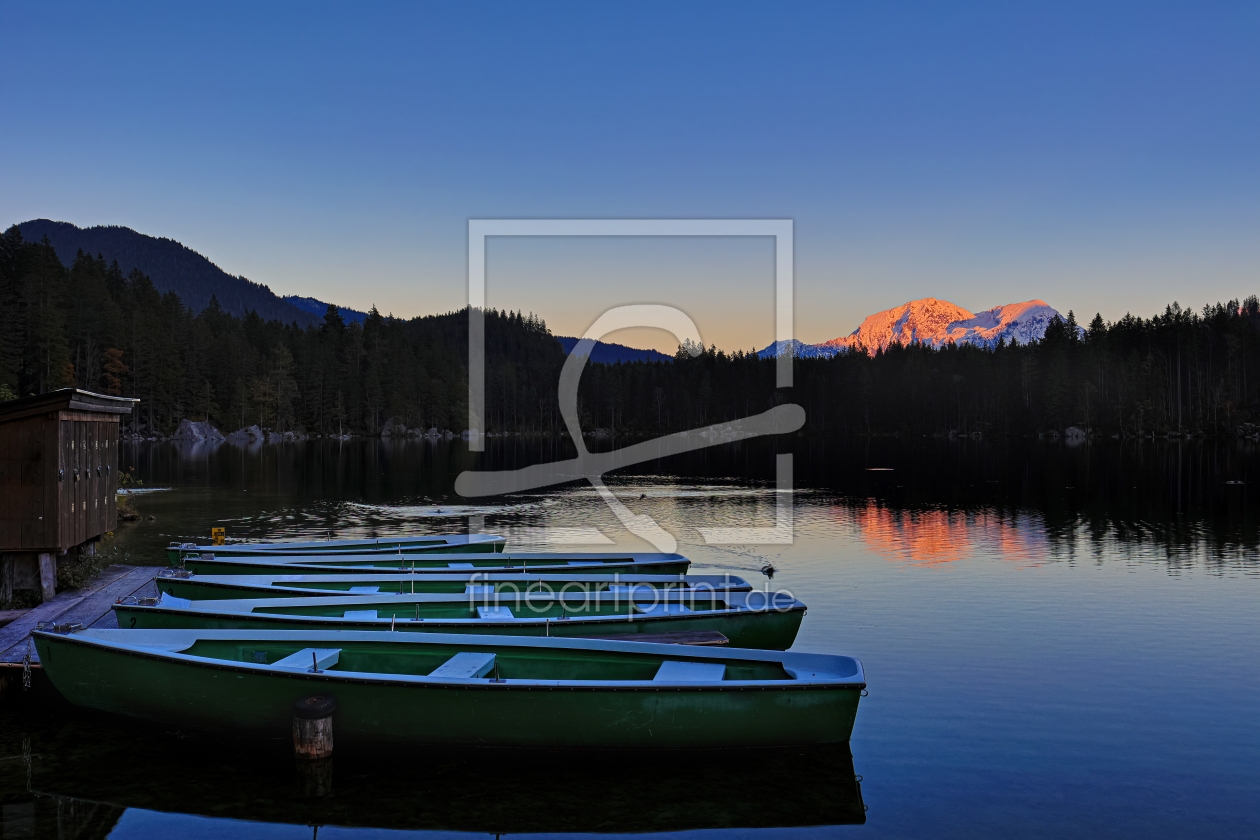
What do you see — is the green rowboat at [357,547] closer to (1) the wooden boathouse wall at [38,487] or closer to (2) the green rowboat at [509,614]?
(1) the wooden boathouse wall at [38,487]

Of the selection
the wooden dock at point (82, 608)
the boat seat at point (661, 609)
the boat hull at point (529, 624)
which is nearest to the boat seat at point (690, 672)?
the boat hull at point (529, 624)

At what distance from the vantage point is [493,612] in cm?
1788

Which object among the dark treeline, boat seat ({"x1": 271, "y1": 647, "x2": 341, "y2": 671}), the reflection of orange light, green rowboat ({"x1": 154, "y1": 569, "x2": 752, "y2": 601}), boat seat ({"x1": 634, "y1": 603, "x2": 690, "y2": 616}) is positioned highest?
the dark treeline

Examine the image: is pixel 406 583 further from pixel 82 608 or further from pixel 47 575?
pixel 47 575

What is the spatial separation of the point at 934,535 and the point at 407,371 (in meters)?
155

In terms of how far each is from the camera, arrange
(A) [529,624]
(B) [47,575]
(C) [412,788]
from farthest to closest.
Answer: (B) [47,575]
(A) [529,624]
(C) [412,788]

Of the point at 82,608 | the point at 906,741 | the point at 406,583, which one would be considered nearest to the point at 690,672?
the point at 906,741

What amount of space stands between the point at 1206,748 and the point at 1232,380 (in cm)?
15884

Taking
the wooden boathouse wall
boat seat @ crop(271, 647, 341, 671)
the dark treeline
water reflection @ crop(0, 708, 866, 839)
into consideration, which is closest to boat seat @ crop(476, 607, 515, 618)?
boat seat @ crop(271, 647, 341, 671)

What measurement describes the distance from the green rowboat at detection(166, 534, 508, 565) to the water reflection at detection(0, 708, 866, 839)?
32.4 ft

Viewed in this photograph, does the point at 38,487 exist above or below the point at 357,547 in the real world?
above

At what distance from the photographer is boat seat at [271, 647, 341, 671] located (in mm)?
13461

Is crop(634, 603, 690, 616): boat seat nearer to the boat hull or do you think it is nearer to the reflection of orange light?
the boat hull

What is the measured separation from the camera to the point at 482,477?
73.8 m
